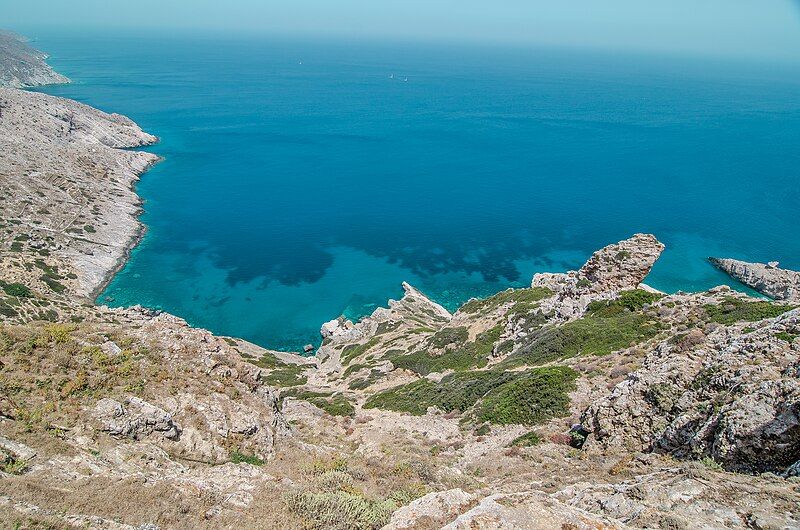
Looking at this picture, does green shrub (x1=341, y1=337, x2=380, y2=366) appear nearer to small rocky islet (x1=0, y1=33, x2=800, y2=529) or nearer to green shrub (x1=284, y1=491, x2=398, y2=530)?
small rocky islet (x1=0, y1=33, x2=800, y2=529)

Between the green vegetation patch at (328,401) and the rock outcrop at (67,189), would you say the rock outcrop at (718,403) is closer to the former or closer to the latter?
the green vegetation patch at (328,401)

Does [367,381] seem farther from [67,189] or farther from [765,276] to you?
[67,189]

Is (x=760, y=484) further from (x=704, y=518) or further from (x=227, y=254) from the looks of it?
(x=227, y=254)

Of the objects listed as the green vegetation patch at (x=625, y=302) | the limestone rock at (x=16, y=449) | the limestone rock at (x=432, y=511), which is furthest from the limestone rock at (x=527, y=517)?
the green vegetation patch at (x=625, y=302)

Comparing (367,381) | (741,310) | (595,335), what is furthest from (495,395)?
(367,381)

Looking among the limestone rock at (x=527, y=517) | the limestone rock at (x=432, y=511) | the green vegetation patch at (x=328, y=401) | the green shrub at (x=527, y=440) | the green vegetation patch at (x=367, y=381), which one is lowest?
the green vegetation patch at (x=367, y=381)

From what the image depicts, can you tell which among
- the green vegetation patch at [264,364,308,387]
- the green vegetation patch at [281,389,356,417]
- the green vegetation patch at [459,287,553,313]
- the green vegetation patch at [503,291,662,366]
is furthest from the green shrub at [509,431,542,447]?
the green vegetation patch at [264,364,308,387]

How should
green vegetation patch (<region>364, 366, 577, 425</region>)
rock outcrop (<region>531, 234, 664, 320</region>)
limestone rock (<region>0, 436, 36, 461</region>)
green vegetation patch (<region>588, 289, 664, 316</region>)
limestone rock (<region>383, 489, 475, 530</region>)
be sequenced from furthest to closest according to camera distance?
rock outcrop (<region>531, 234, 664, 320</region>)
green vegetation patch (<region>588, 289, 664, 316</region>)
green vegetation patch (<region>364, 366, 577, 425</region>)
limestone rock (<region>0, 436, 36, 461</region>)
limestone rock (<region>383, 489, 475, 530</region>)
